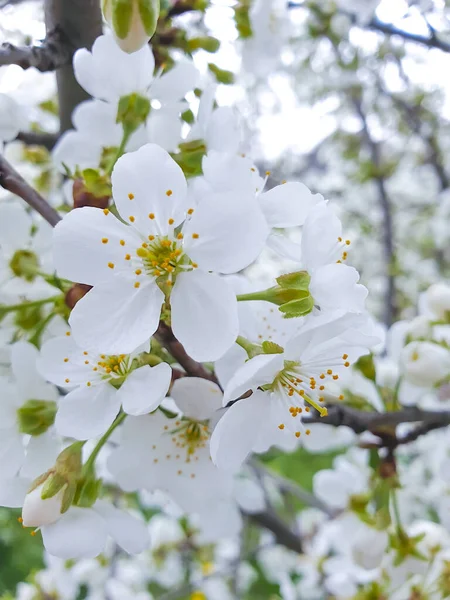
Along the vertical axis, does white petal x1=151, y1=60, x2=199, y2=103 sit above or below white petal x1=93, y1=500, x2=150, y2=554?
above

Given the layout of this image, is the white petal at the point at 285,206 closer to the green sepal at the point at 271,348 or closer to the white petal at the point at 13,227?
the green sepal at the point at 271,348

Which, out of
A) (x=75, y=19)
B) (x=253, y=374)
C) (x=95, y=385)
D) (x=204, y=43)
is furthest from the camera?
(x=204, y=43)

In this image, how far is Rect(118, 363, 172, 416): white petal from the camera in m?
0.50

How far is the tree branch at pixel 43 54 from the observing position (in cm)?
68

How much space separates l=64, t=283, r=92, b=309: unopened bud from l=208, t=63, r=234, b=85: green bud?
1.93 feet

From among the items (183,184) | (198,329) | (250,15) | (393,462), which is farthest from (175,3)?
(393,462)

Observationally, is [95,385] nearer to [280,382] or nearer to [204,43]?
[280,382]

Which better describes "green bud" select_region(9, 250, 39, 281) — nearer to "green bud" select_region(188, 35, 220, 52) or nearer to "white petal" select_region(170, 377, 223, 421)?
"white petal" select_region(170, 377, 223, 421)

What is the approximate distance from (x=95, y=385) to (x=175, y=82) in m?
0.42

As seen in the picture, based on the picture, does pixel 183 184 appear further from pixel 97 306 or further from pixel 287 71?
pixel 287 71

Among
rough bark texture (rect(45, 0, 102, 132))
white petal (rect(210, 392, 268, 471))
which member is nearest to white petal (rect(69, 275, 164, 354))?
white petal (rect(210, 392, 268, 471))

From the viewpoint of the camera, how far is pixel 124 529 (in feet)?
2.02

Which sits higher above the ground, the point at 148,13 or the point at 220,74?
the point at 148,13

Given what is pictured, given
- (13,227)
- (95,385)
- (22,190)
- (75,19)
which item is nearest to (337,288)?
(95,385)
